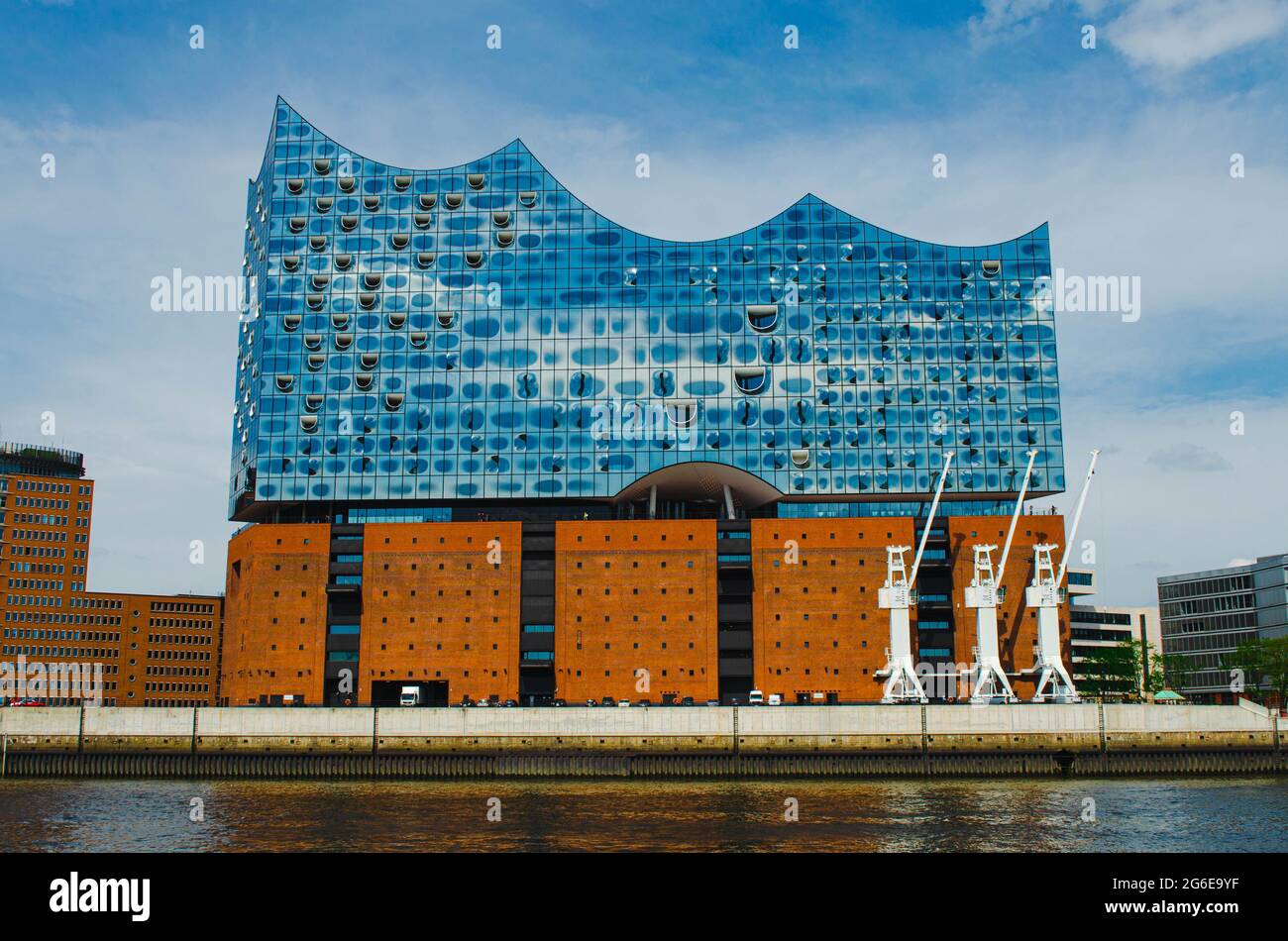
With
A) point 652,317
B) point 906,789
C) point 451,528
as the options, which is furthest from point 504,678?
point 906,789

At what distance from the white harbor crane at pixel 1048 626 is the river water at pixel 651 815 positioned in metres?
19.1

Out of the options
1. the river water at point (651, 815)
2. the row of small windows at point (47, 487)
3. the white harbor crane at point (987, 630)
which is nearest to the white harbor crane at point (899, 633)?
the white harbor crane at point (987, 630)

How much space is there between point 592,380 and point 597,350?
283 centimetres

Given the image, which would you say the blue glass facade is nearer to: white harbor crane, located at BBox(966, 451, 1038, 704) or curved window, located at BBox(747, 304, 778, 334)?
curved window, located at BBox(747, 304, 778, 334)

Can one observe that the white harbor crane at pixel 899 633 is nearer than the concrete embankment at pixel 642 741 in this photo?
No

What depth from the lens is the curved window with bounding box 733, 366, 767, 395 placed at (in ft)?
342

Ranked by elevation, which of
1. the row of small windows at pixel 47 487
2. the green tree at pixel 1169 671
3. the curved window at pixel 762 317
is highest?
the curved window at pixel 762 317

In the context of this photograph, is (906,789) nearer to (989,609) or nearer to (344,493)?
(989,609)

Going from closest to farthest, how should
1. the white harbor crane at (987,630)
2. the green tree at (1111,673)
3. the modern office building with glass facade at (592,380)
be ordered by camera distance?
the white harbor crane at (987,630) < the modern office building with glass facade at (592,380) < the green tree at (1111,673)

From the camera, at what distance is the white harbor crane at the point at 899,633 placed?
3499 inches

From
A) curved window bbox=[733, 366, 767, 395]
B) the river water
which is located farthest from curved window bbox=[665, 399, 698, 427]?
the river water

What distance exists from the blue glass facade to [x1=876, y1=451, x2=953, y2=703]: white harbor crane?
11.1m

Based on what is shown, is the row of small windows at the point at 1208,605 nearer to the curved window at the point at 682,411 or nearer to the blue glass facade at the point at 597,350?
the blue glass facade at the point at 597,350
